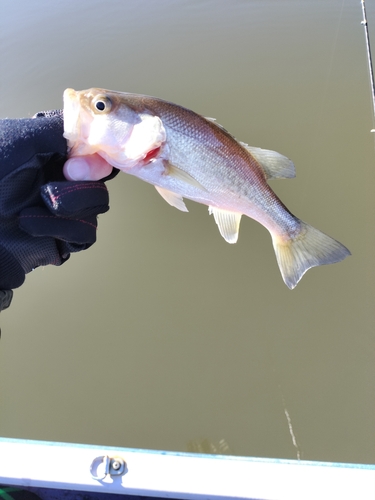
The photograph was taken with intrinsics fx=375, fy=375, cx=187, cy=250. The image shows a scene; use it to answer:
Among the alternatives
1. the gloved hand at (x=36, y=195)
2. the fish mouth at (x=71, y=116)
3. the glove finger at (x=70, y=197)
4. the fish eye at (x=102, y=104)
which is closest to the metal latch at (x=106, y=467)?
the gloved hand at (x=36, y=195)

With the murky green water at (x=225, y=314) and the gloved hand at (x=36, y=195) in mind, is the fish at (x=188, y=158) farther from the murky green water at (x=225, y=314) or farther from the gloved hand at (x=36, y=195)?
the murky green water at (x=225, y=314)

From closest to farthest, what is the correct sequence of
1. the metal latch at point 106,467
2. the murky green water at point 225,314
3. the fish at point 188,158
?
1. the metal latch at point 106,467
2. the fish at point 188,158
3. the murky green water at point 225,314

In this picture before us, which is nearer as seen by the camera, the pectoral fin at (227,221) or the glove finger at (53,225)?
the glove finger at (53,225)

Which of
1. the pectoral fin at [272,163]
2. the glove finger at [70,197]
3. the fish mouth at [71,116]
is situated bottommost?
the glove finger at [70,197]

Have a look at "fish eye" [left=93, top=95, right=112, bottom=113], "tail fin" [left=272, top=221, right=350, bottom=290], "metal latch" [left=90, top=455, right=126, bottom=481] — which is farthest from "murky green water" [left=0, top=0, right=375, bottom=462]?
"fish eye" [left=93, top=95, right=112, bottom=113]

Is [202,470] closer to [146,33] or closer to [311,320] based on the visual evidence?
[311,320]

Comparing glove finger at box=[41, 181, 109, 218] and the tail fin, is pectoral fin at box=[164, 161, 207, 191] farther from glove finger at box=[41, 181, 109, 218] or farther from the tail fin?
the tail fin

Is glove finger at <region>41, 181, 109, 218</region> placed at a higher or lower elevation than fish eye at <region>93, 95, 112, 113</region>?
lower

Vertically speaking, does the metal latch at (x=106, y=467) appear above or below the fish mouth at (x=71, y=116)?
below
